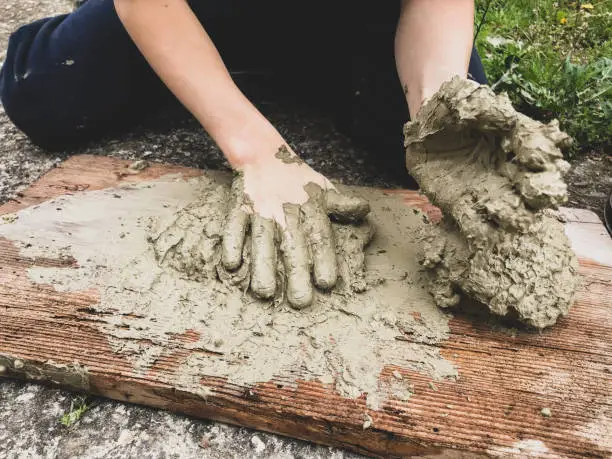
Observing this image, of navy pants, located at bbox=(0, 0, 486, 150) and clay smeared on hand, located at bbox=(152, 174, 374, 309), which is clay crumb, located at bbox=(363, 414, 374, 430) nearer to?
clay smeared on hand, located at bbox=(152, 174, 374, 309)

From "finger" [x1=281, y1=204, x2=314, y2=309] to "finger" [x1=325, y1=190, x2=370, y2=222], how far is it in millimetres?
97

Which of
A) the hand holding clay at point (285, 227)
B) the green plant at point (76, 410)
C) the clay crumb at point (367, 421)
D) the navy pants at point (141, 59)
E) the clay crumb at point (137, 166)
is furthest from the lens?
the navy pants at point (141, 59)

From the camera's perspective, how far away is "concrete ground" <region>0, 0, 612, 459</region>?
100 cm

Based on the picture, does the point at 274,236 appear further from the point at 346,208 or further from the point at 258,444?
the point at 258,444

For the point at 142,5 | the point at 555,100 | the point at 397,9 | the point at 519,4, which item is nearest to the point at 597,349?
the point at 397,9

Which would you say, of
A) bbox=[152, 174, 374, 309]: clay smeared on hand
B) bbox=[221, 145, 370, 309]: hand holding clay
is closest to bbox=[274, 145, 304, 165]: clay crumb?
bbox=[221, 145, 370, 309]: hand holding clay

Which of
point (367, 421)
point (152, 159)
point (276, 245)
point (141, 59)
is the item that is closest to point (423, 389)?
point (367, 421)

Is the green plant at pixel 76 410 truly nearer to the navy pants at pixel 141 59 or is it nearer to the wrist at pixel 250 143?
the wrist at pixel 250 143

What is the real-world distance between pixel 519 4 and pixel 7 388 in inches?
133

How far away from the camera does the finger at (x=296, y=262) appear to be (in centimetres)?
112

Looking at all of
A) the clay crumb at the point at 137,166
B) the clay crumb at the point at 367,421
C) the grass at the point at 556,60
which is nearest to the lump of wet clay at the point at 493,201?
the clay crumb at the point at 367,421

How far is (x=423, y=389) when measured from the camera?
0.99 metres

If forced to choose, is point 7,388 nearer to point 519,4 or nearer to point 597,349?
point 597,349

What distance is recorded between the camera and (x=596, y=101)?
2.32 metres
